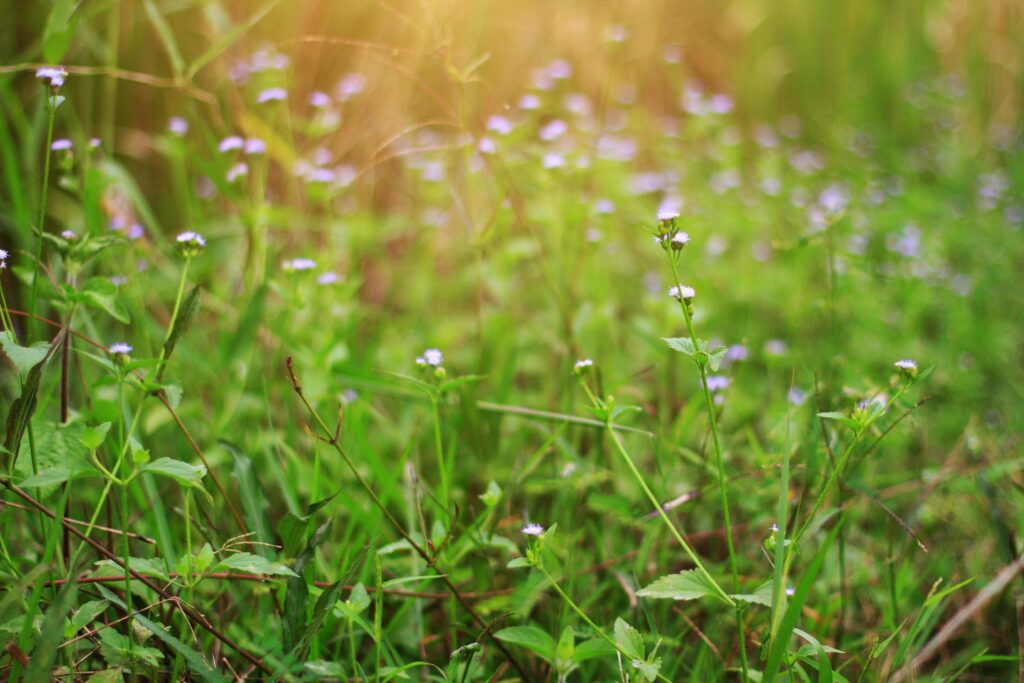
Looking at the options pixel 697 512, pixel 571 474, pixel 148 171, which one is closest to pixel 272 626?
pixel 571 474

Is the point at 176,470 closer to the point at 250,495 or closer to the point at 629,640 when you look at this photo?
the point at 250,495

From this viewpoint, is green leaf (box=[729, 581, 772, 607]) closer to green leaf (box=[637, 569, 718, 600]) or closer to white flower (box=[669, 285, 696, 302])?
green leaf (box=[637, 569, 718, 600])

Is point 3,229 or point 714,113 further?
point 714,113

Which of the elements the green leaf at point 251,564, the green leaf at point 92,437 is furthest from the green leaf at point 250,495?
the green leaf at point 92,437

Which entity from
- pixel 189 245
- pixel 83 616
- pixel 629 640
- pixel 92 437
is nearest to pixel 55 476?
pixel 92 437

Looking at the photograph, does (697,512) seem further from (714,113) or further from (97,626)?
(714,113)

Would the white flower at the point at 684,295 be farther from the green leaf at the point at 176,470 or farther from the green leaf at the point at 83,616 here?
the green leaf at the point at 83,616

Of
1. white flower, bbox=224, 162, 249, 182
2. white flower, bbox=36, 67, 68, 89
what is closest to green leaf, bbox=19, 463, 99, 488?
white flower, bbox=36, 67, 68, 89
